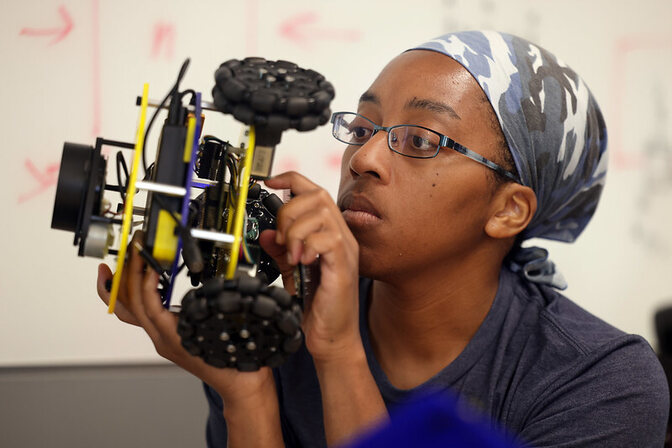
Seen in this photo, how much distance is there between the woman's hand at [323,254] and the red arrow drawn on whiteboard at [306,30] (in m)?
0.81

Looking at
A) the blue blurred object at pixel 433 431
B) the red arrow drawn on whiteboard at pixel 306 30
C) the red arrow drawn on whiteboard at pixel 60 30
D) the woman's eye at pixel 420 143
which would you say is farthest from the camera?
the red arrow drawn on whiteboard at pixel 306 30

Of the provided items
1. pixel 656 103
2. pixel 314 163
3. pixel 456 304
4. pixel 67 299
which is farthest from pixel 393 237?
pixel 656 103

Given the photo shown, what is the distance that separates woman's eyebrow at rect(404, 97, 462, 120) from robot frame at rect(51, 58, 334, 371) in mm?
332

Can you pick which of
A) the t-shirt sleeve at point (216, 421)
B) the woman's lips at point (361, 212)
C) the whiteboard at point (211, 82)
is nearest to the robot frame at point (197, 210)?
the woman's lips at point (361, 212)

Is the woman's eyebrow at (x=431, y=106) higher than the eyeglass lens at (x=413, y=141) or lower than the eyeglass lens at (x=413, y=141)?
higher

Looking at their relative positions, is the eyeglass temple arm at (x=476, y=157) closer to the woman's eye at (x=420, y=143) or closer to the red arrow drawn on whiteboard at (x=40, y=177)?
the woman's eye at (x=420, y=143)

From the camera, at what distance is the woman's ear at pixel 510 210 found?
1.05 metres

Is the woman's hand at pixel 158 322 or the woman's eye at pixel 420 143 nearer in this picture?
the woman's hand at pixel 158 322

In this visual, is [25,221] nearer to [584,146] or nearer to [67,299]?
[67,299]

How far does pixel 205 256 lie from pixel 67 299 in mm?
897

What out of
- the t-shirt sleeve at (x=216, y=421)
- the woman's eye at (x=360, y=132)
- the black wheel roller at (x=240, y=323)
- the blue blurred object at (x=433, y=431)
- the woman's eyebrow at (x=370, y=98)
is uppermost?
the woman's eyebrow at (x=370, y=98)

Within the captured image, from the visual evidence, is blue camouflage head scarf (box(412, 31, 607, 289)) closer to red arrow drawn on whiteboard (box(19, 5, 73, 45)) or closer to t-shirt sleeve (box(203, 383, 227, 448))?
t-shirt sleeve (box(203, 383, 227, 448))

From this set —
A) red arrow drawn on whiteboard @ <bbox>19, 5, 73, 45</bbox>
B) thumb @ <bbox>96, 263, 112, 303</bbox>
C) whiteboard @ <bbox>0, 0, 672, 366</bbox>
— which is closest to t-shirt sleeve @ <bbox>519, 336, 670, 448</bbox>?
thumb @ <bbox>96, 263, 112, 303</bbox>

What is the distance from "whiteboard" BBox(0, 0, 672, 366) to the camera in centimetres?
145
